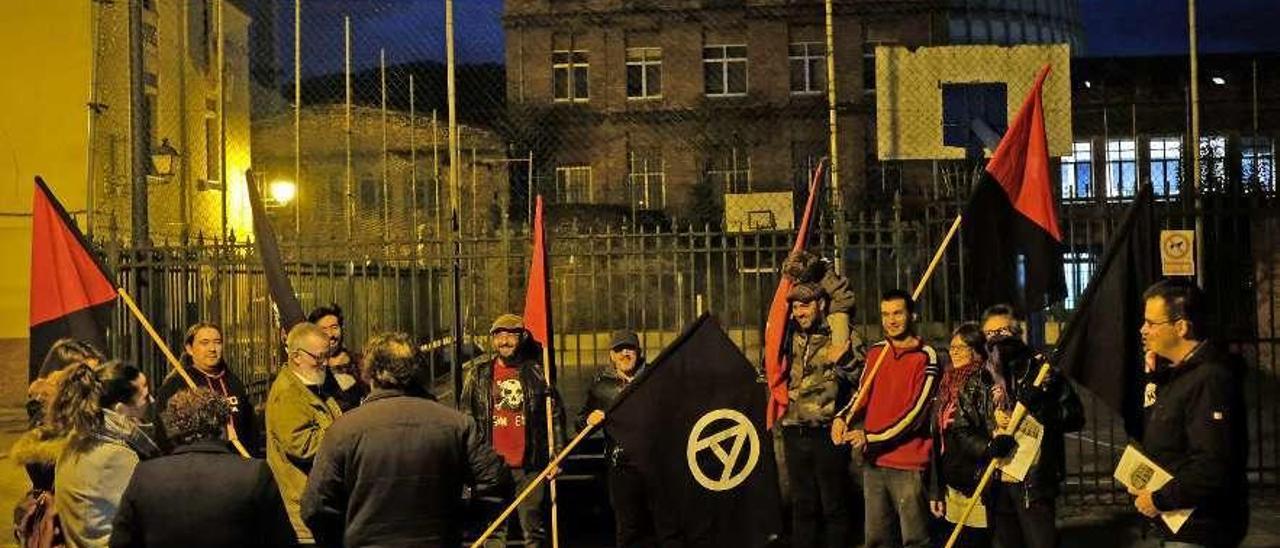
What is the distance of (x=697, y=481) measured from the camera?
28.0ft

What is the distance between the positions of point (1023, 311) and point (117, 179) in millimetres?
18360

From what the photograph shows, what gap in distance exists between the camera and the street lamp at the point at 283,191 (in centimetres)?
2995

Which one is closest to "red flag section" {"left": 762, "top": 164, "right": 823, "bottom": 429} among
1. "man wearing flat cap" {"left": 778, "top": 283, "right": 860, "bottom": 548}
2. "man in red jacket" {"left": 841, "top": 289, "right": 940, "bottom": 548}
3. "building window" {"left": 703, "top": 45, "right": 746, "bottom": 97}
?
"man wearing flat cap" {"left": 778, "top": 283, "right": 860, "bottom": 548}

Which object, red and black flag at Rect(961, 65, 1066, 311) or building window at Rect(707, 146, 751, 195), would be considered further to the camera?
building window at Rect(707, 146, 751, 195)

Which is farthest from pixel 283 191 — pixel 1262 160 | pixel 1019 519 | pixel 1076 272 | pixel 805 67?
pixel 1019 519

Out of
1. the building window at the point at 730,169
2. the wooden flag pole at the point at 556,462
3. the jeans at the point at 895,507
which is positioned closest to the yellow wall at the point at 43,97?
the wooden flag pole at the point at 556,462

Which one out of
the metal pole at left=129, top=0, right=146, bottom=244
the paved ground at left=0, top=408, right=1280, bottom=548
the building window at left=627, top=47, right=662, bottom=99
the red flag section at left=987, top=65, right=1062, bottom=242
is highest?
the building window at left=627, top=47, right=662, bottom=99

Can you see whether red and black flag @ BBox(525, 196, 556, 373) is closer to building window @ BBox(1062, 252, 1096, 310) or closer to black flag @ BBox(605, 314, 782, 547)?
black flag @ BBox(605, 314, 782, 547)

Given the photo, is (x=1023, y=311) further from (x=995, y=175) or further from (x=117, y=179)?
(x=117, y=179)

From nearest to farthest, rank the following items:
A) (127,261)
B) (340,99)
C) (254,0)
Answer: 1. (127,261)
2. (254,0)
3. (340,99)

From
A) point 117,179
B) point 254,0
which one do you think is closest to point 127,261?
point 117,179

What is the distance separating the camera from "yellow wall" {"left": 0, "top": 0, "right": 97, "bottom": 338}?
2333 cm

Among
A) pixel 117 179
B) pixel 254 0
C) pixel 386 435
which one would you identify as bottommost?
pixel 386 435

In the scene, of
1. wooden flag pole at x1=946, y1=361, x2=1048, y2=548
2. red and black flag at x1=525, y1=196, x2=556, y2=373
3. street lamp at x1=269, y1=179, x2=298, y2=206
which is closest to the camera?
wooden flag pole at x1=946, y1=361, x2=1048, y2=548
